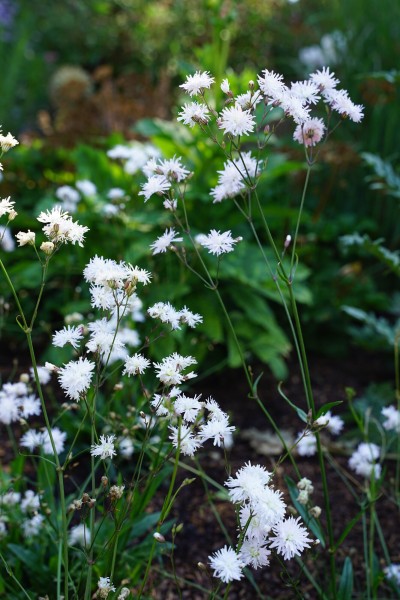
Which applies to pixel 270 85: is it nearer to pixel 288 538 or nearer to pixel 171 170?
pixel 171 170

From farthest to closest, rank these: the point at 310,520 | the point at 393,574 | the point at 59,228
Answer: the point at 393,574, the point at 310,520, the point at 59,228

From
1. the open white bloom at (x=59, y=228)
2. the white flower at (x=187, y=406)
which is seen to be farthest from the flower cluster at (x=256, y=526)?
the open white bloom at (x=59, y=228)

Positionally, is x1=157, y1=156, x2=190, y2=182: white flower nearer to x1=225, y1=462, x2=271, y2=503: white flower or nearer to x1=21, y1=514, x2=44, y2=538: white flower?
x1=225, y1=462, x2=271, y2=503: white flower

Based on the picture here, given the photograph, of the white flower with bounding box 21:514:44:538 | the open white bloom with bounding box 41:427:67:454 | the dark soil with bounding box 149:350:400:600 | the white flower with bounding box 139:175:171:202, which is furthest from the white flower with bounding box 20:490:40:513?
the white flower with bounding box 139:175:171:202

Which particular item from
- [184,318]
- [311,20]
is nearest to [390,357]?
[184,318]

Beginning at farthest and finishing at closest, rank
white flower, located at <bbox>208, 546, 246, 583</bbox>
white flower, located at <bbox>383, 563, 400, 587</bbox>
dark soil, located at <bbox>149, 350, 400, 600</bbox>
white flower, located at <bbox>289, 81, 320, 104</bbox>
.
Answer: dark soil, located at <bbox>149, 350, 400, 600</bbox>, white flower, located at <bbox>383, 563, 400, 587</bbox>, white flower, located at <bbox>289, 81, 320, 104</bbox>, white flower, located at <bbox>208, 546, 246, 583</bbox>

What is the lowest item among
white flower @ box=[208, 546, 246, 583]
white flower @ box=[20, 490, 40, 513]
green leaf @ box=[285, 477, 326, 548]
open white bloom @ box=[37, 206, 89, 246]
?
white flower @ box=[208, 546, 246, 583]

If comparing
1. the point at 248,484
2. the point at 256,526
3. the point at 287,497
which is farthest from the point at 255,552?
the point at 287,497

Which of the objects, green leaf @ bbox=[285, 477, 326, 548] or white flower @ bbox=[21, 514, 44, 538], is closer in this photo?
green leaf @ bbox=[285, 477, 326, 548]

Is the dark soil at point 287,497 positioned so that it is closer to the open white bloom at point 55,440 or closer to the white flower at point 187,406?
the white flower at point 187,406
